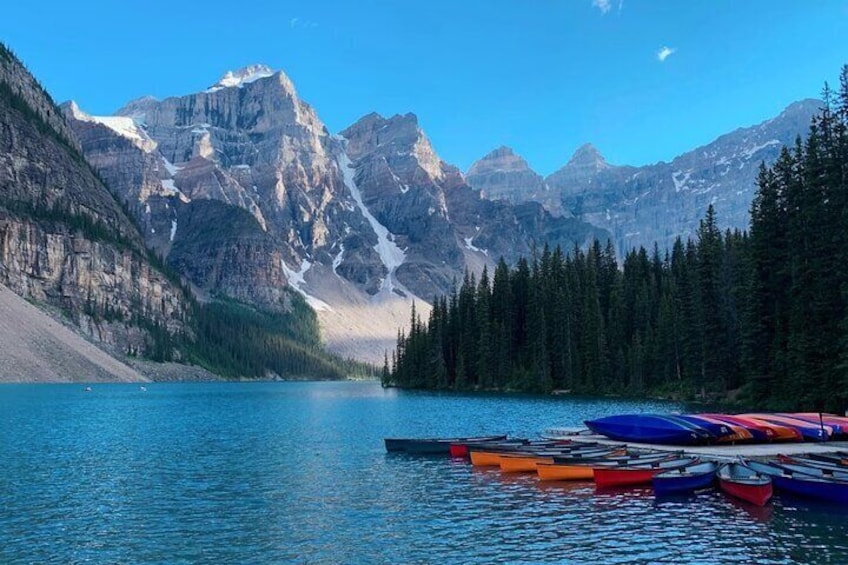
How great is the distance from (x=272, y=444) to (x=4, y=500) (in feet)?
77.3

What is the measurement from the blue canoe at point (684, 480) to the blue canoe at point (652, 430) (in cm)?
888

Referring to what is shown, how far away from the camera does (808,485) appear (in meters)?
30.6

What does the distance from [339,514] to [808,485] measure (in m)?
20.7

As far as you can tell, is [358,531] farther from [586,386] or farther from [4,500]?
[586,386]

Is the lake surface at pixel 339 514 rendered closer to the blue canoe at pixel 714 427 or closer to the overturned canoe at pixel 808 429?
the blue canoe at pixel 714 427

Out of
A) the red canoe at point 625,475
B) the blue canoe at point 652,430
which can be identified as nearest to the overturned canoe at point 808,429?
the blue canoe at point 652,430

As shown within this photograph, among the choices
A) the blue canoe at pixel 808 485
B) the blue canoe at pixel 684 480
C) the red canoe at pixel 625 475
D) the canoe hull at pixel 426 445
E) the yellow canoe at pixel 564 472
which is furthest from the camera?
the canoe hull at pixel 426 445

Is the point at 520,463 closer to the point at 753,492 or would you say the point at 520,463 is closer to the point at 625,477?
the point at 625,477

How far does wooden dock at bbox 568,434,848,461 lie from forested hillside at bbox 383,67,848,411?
978cm

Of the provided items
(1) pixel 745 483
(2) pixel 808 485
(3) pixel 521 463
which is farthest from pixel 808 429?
(3) pixel 521 463

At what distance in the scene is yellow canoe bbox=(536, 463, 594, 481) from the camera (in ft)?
119

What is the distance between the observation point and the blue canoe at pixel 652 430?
141ft

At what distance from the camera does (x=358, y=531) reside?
26.4 metres

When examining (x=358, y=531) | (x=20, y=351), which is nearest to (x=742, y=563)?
(x=358, y=531)
